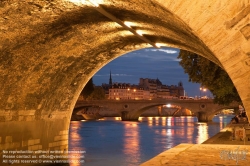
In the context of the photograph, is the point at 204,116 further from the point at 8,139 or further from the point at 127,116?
the point at 8,139

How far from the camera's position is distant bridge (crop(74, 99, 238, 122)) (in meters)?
59.8

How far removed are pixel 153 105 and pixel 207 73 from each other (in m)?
43.7

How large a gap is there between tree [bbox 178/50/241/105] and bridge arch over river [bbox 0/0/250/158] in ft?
18.4

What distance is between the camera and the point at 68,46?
10836mm

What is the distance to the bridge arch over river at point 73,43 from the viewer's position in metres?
4.61

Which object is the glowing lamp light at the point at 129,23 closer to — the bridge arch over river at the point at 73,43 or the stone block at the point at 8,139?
the bridge arch over river at the point at 73,43

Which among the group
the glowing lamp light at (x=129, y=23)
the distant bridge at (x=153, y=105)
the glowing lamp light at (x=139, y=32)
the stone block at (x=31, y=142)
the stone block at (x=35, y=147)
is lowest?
the stone block at (x=35, y=147)

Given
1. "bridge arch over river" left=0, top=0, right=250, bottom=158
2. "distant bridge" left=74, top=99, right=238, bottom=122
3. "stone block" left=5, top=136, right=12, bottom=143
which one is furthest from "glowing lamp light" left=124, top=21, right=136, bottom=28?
"distant bridge" left=74, top=99, right=238, bottom=122

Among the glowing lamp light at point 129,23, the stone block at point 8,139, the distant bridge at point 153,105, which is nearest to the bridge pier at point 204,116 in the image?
the distant bridge at point 153,105

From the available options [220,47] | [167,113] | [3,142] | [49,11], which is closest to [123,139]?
[3,142]

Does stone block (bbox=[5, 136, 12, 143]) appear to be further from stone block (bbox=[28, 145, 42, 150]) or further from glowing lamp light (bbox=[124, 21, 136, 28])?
glowing lamp light (bbox=[124, 21, 136, 28])

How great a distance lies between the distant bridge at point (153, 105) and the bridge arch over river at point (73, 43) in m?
45.9

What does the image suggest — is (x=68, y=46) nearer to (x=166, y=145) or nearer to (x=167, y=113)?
(x=166, y=145)

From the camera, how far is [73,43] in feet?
35.1
